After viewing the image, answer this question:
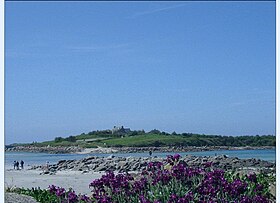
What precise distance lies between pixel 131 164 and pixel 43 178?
2.96 ft

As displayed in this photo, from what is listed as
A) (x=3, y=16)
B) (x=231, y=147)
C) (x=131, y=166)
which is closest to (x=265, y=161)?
(x=231, y=147)

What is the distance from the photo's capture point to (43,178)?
17.1 feet

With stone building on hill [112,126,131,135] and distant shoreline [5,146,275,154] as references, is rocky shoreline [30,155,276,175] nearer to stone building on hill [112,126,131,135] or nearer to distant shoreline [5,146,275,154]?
distant shoreline [5,146,275,154]

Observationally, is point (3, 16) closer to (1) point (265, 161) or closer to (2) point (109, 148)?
(2) point (109, 148)

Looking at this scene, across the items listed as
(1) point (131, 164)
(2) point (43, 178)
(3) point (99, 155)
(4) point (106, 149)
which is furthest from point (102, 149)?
(2) point (43, 178)

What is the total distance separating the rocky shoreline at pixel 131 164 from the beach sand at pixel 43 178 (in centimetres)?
9

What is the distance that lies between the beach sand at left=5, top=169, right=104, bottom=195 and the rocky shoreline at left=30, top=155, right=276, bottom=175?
0.09 metres

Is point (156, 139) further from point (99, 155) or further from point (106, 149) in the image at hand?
point (99, 155)

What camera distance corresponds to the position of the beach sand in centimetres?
485

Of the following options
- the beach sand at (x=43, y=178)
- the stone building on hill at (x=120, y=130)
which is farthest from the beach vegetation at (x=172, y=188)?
the stone building on hill at (x=120, y=130)

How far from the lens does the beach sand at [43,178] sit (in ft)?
15.9

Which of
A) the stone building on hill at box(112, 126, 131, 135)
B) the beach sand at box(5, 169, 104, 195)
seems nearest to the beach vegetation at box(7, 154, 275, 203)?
the beach sand at box(5, 169, 104, 195)

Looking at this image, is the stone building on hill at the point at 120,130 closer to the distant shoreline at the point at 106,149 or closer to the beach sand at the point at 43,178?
the distant shoreline at the point at 106,149

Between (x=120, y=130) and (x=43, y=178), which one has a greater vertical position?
(x=120, y=130)
